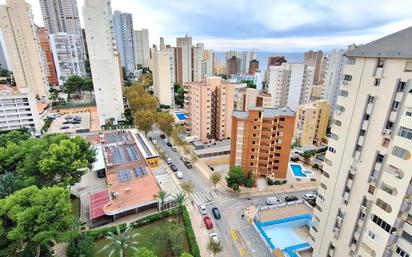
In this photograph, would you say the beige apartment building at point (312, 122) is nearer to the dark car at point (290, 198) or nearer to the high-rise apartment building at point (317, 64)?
the dark car at point (290, 198)

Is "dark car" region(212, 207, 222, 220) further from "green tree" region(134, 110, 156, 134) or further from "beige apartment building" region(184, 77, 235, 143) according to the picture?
"green tree" region(134, 110, 156, 134)

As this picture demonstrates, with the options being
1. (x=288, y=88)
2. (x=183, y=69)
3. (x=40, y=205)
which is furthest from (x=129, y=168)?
(x=183, y=69)

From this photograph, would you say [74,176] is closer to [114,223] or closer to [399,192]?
[114,223]

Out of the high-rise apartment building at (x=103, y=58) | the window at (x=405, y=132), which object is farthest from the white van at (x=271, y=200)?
the high-rise apartment building at (x=103, y=58)

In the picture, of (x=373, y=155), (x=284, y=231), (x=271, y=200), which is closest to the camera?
(x=373, y=155)

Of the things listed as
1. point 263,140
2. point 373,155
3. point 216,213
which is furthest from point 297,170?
point 373,155

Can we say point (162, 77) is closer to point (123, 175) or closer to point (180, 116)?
point (180, 116)

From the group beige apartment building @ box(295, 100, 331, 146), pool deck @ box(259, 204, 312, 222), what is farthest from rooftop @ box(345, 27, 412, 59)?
beige apartment building @ box(295, 100, 331, 146)
